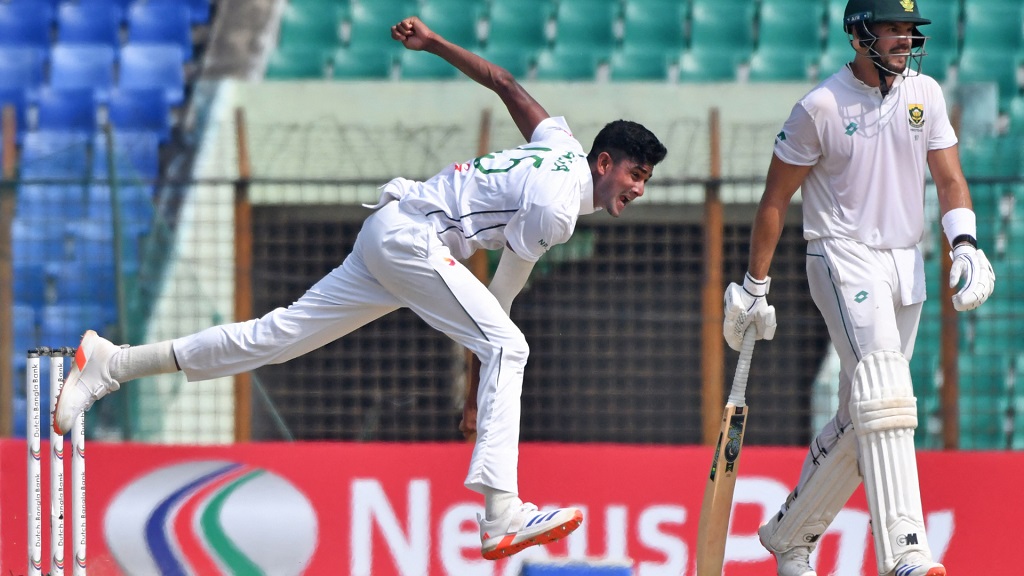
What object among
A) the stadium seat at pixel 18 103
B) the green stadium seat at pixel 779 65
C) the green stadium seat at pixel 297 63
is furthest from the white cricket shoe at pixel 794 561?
the stadium seat at pixel 18 103

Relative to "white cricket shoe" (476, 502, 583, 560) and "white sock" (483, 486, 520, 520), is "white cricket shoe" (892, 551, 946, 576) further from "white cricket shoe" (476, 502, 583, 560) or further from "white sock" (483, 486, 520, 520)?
"white sock" (483, 486, 520, 520)

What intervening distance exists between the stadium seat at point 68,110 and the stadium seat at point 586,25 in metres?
3.18

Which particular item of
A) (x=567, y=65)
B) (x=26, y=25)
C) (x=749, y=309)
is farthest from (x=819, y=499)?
(x=26, y=25)

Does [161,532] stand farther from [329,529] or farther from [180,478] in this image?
[329,529]

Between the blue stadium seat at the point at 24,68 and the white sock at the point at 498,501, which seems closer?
the white sock at the point at 498,501

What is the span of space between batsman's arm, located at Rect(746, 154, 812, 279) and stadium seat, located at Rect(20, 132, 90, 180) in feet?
13.3

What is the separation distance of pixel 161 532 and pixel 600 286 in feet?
11.2

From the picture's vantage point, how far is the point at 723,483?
17.1 feet

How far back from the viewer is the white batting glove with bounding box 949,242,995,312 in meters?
4.77

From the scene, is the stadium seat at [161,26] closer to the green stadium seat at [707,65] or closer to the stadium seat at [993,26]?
the green stadium seat at [707,65]

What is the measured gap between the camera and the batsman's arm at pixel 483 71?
544cm

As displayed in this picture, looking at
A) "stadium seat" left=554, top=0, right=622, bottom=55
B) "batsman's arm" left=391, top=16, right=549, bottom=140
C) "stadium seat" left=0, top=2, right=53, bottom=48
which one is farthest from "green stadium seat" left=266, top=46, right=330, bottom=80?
"batsman's arm" left=391, top=16, right=549, bottom=140

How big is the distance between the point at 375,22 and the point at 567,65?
1417 mm

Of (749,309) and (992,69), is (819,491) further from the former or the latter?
(992,69)
